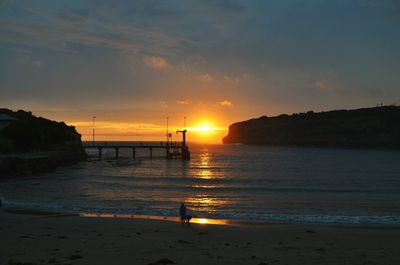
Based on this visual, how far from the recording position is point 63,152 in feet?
231

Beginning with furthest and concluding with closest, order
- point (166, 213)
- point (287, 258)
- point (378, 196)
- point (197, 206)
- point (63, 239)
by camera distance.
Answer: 1. point (378, 196)
2. point (197, 206)
3. point (166, 213)
4. point (63, 239)
5. point (287, 258)

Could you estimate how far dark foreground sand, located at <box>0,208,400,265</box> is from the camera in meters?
12.8

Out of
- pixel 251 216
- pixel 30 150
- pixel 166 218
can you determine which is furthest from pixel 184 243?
pixel 30 150

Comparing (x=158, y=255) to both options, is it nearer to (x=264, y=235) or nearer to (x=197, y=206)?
(x=264, y=235)

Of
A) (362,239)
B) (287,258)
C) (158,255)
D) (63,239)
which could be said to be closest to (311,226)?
(362,239)

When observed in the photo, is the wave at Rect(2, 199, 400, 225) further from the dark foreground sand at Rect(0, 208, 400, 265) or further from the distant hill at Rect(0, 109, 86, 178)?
the distant hill at Rect(0, 109, 86, 178)

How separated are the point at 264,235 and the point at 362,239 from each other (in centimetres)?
347

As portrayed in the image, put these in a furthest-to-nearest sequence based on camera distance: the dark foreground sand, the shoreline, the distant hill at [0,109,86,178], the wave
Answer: the distant hill at [0,109,86,178] → the wave → the shoreline → the dark foreground sand

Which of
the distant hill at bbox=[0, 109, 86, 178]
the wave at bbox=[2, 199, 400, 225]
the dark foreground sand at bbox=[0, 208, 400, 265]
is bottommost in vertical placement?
the wave at bbox=[2, 199, 400, 225]

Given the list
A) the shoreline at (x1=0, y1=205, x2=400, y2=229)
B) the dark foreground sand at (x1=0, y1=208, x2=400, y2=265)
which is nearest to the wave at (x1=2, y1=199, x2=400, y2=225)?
the shoreline at (x1=0, y1=205, x2=400, y2=229)

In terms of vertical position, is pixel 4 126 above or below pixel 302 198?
above

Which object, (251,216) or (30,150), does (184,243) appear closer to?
(251,216)

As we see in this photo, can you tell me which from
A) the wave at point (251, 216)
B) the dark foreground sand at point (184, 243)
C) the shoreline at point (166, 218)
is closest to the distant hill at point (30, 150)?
the wave at point (251, 216)

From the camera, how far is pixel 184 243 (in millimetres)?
15172
